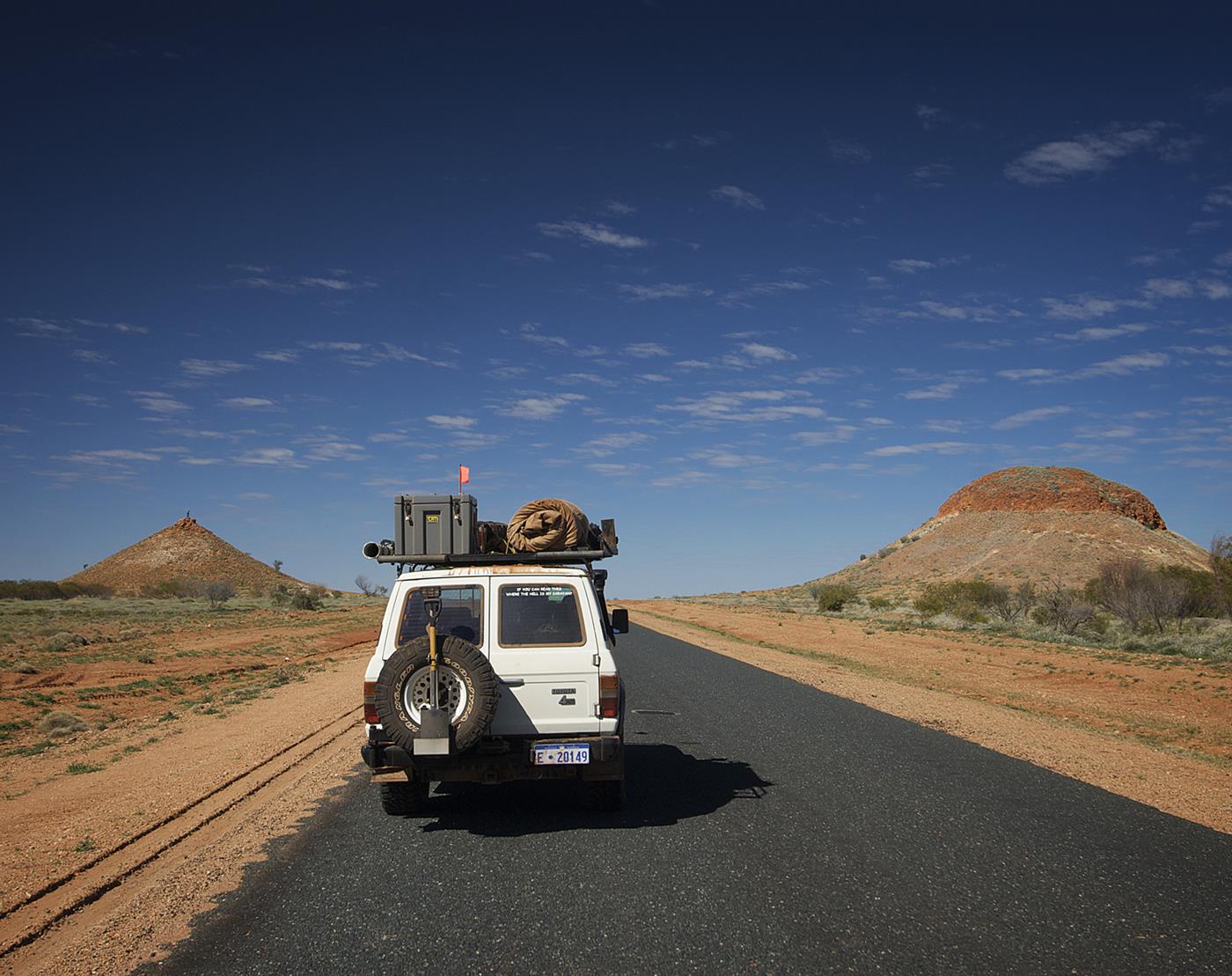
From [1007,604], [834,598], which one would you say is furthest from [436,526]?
[834,598]

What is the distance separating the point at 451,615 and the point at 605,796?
1936 millimetres

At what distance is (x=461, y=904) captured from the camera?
5152mm

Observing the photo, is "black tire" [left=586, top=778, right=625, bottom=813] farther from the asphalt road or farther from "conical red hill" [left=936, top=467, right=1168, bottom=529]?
"conical red hill" [left=936, top=467, right=1168, bottom=529]

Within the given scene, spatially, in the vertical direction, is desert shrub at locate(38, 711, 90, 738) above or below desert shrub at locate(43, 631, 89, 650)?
below

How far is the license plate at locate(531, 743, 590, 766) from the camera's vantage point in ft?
21.4

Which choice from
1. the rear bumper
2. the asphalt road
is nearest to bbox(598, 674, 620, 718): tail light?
the rear bumper

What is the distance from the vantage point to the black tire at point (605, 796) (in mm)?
7199

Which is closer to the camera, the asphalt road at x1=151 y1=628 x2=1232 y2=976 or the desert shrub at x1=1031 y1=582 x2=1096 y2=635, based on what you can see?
the asphalt road at x1=151 y1=628 x2=1232 y2=976

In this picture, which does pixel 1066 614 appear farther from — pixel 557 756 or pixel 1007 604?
pixel 557 756

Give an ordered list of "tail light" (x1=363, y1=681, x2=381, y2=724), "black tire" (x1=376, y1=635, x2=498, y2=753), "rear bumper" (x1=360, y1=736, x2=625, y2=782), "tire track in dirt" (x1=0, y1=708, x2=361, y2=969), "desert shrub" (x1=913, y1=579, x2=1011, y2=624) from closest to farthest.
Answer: "tire track in dirt" (x1=0, y1=708, x2=361, y2=969) < "black tire" (x1=376, y1=635, x2=498, y2=753) < "rear bumper" (x1=360, y1=736, x2=625, y2=782) < "tail light" (x1=363, y1=681, x2=381, y2=724) < "desert shrub" (x1=913, y1=579, x2=1011, y2=624)

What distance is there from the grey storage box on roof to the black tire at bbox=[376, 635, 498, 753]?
5.96 feet

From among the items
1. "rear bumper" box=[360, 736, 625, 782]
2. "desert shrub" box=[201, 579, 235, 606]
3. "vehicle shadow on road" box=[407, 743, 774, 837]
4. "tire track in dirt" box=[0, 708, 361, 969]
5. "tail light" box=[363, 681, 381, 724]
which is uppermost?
"desert shrub" box=[201, 579, 235, 606]

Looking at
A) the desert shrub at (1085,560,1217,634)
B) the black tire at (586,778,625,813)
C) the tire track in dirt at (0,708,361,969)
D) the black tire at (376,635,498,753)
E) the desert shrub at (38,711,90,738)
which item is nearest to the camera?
the tire track in dirt at (0,708,361,969)

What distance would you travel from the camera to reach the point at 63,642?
31.2 m
